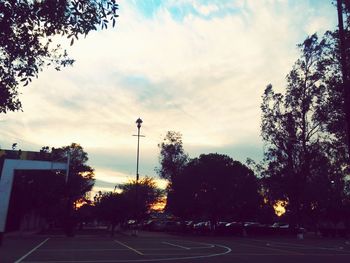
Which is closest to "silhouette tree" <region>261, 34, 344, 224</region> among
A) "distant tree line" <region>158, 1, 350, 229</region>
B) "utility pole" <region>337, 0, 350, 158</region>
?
"distant tree line" <region>158, 1, 350, 229</region>

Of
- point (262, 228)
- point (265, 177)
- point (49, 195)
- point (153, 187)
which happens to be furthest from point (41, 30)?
point (153, 187)

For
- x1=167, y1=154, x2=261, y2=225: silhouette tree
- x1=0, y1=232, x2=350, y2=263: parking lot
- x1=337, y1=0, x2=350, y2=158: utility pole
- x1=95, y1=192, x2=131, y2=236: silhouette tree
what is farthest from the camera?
x1=167, y1=154, x2=261, y2=225: silhouette tree

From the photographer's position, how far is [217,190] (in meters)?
53.0

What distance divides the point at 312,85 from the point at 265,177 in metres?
12.5

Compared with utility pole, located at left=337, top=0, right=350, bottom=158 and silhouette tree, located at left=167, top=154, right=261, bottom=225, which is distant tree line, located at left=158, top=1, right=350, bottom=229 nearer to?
silhouette tree, located at left=167, top=154, right=261, bottom=225

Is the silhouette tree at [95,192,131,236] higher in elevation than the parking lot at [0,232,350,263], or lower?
higher

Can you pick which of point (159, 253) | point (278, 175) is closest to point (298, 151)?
point (278, 175)

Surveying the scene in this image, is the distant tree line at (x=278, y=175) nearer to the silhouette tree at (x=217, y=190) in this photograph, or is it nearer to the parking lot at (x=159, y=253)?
the silhouette tree at (x=217, y=190)

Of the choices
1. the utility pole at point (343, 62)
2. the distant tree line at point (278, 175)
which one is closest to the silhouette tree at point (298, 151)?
the distant tree line at point (278, 175)

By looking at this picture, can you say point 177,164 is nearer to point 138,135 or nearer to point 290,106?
point 138,135

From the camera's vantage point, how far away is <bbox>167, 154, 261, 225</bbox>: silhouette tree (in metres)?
52.6

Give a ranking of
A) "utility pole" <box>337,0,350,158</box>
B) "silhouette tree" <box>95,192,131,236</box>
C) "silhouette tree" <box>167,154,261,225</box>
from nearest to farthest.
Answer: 1. "utility pole" <box>337,0,350,158</box>
2. "silhouette tree" <box>95,192,131,236</box>
3. "silhouette tree" <box>167,154,261,225</box>

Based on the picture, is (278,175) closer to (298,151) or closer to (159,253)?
(298,151)

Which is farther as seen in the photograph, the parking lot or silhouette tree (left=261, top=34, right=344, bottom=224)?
silhouette tree (left=261, top=34, right=344, bottom=224)
